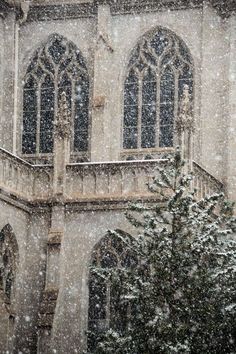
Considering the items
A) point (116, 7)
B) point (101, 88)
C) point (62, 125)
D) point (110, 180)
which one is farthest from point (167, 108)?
point (110, 180)

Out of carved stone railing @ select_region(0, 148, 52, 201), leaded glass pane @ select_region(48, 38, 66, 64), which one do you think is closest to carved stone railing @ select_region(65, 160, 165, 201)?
carved stone railing @ select_region(0, 148, 52, 201)

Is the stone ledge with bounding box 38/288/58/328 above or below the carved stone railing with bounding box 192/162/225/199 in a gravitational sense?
below

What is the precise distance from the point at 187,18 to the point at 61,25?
4.50 metres

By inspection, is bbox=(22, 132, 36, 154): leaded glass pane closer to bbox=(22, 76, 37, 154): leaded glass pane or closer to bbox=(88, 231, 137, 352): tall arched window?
bbox=(22, 76, 37, 154): leaded glass pane

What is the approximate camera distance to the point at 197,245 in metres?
21.3

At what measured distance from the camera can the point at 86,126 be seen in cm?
3553

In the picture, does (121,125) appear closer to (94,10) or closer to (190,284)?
(94,10)

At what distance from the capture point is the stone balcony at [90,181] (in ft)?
98.8

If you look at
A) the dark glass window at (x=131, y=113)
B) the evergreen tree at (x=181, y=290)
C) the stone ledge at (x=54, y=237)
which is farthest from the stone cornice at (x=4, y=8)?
the evergreen tree at (x=181, y=290)

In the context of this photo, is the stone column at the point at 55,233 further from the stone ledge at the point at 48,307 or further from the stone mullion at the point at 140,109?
the stone mullion at the point at 140,109

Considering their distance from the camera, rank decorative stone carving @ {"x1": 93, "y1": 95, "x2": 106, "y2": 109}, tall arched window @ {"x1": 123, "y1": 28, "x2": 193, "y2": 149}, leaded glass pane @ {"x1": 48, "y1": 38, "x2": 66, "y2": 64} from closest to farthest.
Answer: decorative stone carving @ {"x1": 93, "y1": 95, "x2": 106, "y2": 109} < tall arched window @ {"x1": 123, "y1": 28, "x2": 193, "y2": 149} < leaded glass pane @ {"x1": 48, "y1": 38, "x2": 66, "y2": 64}

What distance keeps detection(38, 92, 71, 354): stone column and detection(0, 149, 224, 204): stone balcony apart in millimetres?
219

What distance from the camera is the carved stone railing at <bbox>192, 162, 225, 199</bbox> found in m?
30.6

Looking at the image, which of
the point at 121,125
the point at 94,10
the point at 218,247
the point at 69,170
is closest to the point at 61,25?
the point at 94,10
